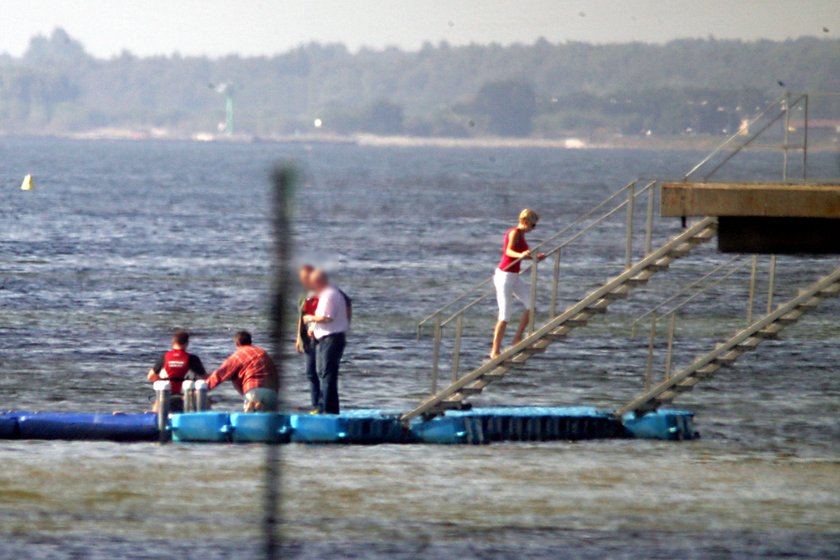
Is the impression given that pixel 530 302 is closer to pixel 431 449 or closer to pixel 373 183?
pixel 431 449

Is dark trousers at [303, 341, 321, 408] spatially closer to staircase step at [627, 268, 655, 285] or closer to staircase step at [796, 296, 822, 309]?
staircase step at [627, 268, 655, 285]

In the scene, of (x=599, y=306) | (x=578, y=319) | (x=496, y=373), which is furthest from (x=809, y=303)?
(x=496, y=373)

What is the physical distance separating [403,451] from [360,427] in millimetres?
737

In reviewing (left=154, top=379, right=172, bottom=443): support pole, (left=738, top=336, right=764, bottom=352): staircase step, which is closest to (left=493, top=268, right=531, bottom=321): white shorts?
(left=738, top=336, right=764, bottom=352): staircase step

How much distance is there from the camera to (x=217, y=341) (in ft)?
122

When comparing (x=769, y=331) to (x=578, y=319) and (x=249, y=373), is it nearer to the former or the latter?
(x=578, y=319)

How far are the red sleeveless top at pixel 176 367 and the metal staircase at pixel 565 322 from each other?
3.07 metres

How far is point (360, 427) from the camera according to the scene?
2086 centimetres

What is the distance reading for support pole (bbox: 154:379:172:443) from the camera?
20391 millimetres

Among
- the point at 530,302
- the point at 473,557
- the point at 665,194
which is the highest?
the point at 665,194

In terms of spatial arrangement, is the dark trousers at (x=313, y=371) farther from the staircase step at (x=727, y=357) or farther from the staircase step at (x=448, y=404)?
the staircase step at (x=727, y=357)

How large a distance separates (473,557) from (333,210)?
96809mm

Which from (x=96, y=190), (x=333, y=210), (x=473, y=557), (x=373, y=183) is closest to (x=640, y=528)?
(x=473, y=557)

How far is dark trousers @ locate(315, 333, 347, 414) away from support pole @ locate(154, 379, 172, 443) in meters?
2.01
